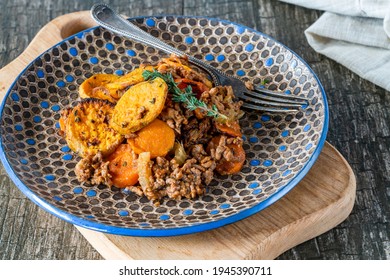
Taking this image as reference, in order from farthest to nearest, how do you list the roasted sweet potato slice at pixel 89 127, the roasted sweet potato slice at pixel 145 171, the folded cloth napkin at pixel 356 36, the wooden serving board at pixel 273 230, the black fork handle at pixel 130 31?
the folded cloth napkin at pixel 356 36 < the black fork handle at pixel 130 31 < the roasted sweet potato slice at pixel 89 127 < the roasted sweet potato slice at pixel 145 171 < the wooden serving board at pixel 273 230

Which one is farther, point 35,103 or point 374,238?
point 35,103

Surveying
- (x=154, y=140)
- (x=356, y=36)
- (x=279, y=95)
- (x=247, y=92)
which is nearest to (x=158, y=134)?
(x=154, y=140)

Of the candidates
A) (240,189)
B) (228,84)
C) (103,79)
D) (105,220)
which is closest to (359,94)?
(228,84)

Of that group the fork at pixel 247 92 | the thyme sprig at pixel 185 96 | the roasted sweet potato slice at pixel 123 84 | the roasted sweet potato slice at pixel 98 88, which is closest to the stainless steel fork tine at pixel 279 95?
the fork at pixel 247 92

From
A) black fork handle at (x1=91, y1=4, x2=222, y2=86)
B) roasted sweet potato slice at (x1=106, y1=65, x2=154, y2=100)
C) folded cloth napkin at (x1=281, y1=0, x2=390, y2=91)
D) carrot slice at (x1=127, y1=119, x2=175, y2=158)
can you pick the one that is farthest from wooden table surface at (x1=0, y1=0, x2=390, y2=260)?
black fork handle at (x1=91, y1=4, x2=222, y2=86)

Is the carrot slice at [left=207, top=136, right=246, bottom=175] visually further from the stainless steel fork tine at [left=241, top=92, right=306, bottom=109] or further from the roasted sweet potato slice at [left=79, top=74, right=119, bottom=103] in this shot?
the roasted sweet potato slice at [left=79, top=74, right=119, bottom=103]

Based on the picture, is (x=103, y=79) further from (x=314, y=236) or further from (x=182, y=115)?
(x=314, y=236)

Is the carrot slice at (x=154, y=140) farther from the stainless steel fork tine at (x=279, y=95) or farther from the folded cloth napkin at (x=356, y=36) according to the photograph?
the folded cloth napkin at (x=356, y=36)
